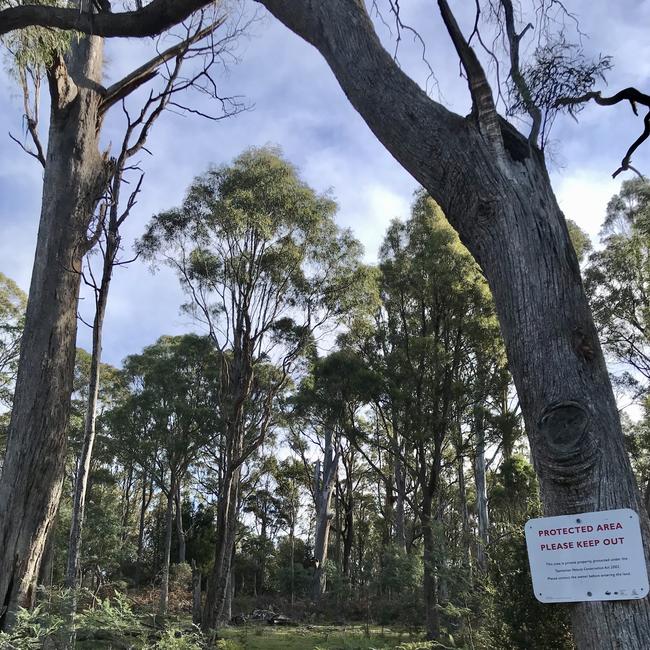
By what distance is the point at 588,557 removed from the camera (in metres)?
1.98

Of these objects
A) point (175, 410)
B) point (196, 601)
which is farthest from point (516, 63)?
point (175, 410)

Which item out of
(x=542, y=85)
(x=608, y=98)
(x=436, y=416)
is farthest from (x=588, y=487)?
(x=436, y=416)

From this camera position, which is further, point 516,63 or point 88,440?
point 88,440

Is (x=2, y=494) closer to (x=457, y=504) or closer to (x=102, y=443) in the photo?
(x=102, y=443)

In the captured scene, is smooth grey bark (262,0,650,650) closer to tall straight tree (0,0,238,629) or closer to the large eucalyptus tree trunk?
tall straight tree (0,0,238,629)

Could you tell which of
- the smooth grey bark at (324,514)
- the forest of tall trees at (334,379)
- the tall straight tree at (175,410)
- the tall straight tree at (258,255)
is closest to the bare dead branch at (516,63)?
the forest of tall trees at (334,379)

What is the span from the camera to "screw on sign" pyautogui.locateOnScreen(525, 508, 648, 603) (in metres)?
1.90

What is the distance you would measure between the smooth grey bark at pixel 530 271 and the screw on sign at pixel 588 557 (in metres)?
0.03

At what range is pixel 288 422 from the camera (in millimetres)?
19500

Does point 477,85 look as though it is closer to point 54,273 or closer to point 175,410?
point 54,273

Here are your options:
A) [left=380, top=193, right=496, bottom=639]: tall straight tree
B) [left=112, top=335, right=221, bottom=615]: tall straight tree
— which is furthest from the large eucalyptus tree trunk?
[left=112, top=335, right=221, bottom=615]: tall straight tree

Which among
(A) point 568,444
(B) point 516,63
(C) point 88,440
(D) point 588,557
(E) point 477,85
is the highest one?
(B) point 516,63

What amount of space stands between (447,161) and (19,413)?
4.35m

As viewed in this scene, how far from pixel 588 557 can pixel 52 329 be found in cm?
487
